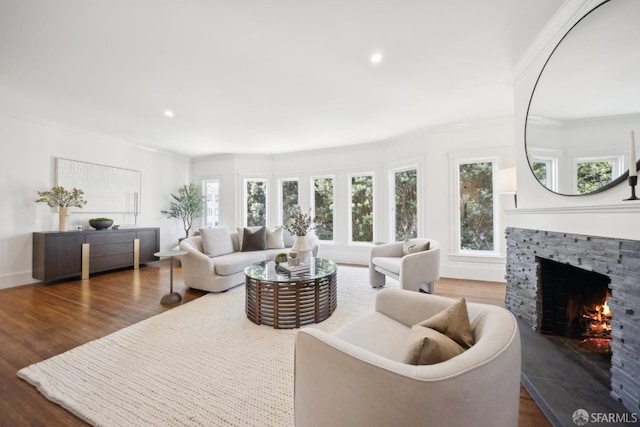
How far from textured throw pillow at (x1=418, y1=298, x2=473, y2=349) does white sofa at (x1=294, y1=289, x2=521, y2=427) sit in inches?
3.2

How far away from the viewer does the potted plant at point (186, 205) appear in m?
5.95

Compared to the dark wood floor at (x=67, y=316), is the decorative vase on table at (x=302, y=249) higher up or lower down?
higher up

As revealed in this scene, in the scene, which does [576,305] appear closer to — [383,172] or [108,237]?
[383,172]

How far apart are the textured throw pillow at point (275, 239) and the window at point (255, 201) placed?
5.19ft

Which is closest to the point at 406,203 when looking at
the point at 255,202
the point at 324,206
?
the point at 324,206

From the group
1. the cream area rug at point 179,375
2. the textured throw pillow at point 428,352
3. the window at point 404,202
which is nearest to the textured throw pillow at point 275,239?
the cream area rug at point 179,375

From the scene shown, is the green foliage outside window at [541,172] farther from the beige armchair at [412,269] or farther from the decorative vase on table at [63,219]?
the decorative vase on table at [63,219]

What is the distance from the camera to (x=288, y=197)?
6.26 m

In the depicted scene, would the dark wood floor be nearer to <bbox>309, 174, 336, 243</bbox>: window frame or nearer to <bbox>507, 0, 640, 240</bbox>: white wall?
<bbox>507, 0, 640, 240</bbox>: white wall

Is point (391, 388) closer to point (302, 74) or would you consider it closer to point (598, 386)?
point (598, 386)

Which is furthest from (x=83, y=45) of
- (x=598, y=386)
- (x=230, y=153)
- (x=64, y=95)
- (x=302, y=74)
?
(x=598, y=386)

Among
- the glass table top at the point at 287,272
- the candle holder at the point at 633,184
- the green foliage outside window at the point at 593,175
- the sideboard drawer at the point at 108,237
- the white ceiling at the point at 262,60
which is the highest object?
the white ceiling at the point at 262,60

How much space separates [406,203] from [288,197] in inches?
114

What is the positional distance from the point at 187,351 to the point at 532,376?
2526mm
